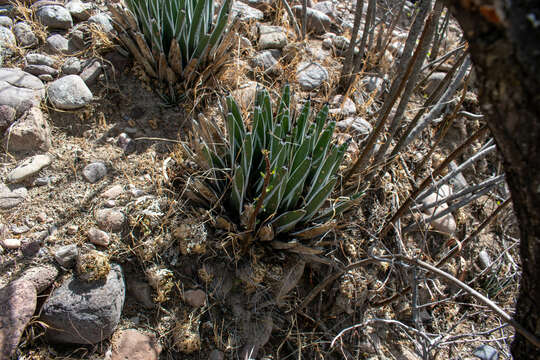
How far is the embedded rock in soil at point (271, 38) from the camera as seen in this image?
291 cm

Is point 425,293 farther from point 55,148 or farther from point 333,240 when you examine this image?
point 55,148

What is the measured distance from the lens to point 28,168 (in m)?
2.01

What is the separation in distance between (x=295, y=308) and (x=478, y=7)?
5.68 feet

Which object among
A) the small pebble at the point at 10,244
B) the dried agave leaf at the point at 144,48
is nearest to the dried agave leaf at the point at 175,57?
the dried agave leaf at the point at 144,48

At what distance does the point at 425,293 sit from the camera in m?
2.50

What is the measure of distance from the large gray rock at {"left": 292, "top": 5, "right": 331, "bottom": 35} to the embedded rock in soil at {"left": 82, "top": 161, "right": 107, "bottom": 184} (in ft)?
7.00

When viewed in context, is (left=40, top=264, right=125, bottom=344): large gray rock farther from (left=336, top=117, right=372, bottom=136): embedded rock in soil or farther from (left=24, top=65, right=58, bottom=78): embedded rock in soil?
(left=336, top=117, right=372, bottom=136): embedded rock in soil

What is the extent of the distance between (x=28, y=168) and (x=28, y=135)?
0.60 feet

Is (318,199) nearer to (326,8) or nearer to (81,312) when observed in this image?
(81,312)

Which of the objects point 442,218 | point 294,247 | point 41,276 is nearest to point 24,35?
point 41,276

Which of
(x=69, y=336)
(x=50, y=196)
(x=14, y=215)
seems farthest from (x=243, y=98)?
(x=69, y=336)

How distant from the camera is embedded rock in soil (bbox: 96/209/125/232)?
192 cm

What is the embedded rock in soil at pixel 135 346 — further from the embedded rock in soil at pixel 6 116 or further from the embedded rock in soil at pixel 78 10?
the embedded rock in soil at pixel 78 10

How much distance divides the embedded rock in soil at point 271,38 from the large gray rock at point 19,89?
60.1 inches
